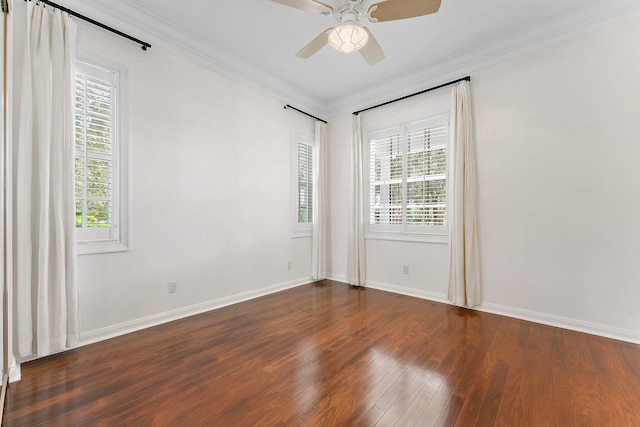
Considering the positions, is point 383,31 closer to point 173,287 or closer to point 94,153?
point 94,153

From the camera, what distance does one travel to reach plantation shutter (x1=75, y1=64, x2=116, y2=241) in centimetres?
245

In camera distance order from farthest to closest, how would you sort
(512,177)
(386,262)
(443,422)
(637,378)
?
1. (386,262)
2. (512,177)
3. (637,378)
4. (443,422)

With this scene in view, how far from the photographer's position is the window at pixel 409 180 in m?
3.77

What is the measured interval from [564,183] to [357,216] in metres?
2.57

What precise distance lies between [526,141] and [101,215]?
A: 4.48 metres

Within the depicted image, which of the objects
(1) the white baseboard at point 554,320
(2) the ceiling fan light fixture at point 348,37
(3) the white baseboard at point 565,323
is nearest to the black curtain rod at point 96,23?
(2) the ceiling fan light fixture at point 348,37

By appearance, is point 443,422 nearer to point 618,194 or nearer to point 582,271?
point 582,271

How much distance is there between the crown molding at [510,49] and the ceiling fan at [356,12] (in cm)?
176

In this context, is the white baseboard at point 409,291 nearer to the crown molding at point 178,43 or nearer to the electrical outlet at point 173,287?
the electrical outlet at point 173,287

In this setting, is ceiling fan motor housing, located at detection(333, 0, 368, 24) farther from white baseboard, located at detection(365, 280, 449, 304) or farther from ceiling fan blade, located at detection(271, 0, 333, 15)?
white baseboard, located at detection(365, 280, 449, 304)

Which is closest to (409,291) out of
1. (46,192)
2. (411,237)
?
(411,237)

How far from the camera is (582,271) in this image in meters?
2.77

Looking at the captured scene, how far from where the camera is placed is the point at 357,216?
4.53 meters

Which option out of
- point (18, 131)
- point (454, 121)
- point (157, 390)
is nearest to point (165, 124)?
point (18, 131)
